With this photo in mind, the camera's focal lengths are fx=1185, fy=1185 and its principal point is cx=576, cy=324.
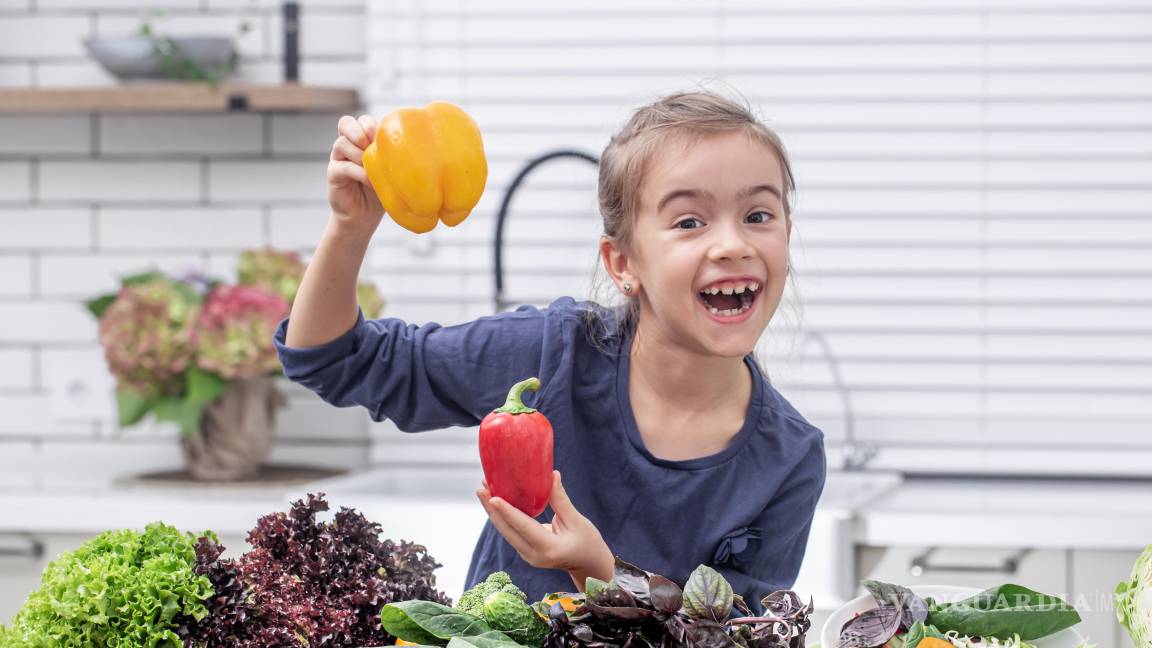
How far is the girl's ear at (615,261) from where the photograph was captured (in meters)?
1.33

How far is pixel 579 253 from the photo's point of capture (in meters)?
2.73

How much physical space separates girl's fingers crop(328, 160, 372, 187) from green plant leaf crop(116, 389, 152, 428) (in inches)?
58.4

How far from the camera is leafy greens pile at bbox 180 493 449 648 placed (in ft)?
2.99

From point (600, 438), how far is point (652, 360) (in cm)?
11

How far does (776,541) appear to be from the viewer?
1304mm

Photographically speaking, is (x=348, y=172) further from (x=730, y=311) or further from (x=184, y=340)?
(x=184, y=340)

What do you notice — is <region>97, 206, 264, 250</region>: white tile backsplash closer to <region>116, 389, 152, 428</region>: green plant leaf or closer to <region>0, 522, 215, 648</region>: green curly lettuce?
<region>116, 389, 152, 428</region>: green plant leaf

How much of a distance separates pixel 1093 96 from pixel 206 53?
1.96 meters

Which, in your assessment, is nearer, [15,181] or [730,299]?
[730,299]

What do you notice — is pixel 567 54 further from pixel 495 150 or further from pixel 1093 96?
pixel 1093 96

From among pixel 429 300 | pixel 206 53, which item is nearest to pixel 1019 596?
pixel 429 300

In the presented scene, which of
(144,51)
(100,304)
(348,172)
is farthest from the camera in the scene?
(144,51)

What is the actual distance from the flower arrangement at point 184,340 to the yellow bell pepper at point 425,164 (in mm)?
1378

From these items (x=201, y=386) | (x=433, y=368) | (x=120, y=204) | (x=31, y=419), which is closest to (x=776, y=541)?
(x=433, y=368)
